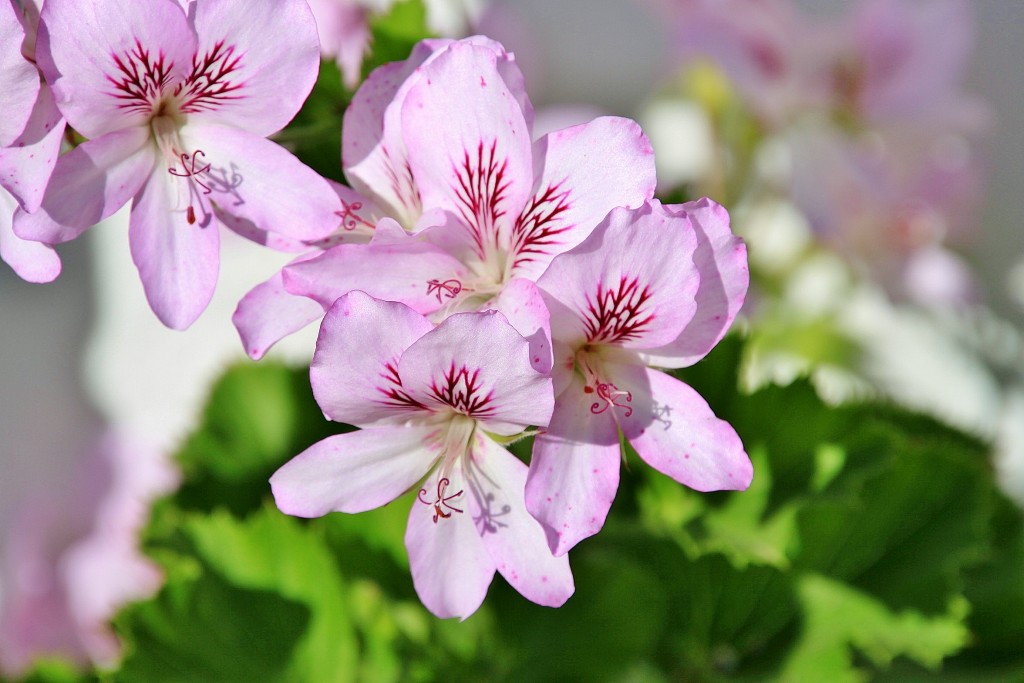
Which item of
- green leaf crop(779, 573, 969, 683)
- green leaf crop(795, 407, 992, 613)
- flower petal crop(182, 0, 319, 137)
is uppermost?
flower petal crop(182, 0, 319, 137)

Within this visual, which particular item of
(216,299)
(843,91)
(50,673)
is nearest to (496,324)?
(50,673)

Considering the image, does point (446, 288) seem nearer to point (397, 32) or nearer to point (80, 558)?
point (397, 32)

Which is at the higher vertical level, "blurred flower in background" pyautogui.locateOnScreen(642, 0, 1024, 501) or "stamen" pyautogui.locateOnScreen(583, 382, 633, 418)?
"stamen" pyautogui.locateOnScreen(583, 382, 633, 418)

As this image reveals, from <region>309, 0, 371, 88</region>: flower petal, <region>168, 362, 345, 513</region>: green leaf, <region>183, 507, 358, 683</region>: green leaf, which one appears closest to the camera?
<region>183, 507, 358, 683</region>: green leaf

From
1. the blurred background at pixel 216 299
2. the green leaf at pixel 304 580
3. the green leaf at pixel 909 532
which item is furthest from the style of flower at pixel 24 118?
the blurred background at pixel 216 299

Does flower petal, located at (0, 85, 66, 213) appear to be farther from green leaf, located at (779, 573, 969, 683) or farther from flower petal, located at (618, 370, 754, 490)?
green leaf, located at (779, 573, 969, 683)

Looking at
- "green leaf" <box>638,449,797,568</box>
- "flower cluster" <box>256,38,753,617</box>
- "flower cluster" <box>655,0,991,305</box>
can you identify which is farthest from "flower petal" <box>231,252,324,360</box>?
"flower cluster" <box>655,0,991,305</box>

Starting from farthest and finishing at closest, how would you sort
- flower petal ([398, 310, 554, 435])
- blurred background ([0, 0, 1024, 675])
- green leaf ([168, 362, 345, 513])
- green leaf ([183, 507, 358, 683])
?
blurred background ([0, 0, 1024, 675]) → green leaf ([168, 362, 345, 513]) → green leaf ([183, 507, 358, 683]) → flower petal ([398, 310, 554, 435])

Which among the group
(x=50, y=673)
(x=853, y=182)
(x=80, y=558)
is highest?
(x=853, y=182)
